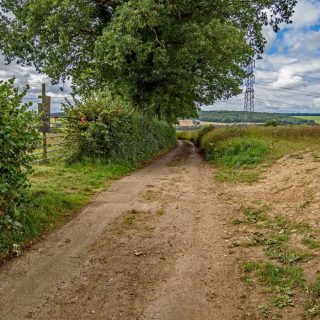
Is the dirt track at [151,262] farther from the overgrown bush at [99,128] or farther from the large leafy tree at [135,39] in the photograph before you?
the large leafy tree at [135,39]

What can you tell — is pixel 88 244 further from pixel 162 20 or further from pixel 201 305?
pixel 162 20

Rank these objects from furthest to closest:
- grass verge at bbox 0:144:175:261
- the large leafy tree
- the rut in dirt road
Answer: the large leafy tree → grass verge at bbox 0:144:175:261 → the rut in dirt road

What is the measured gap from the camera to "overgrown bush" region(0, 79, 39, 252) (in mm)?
5668

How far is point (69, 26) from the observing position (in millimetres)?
19656

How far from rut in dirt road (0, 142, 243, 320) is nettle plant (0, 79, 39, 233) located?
77 cm

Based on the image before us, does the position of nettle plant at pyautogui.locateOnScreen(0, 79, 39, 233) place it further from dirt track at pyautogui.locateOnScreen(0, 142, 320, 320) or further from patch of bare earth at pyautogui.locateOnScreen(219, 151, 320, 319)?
patch of bare earth at pyautogui.locateOnScreen(219, 151, 320, 319)

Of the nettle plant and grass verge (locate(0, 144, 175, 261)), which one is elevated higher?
the nettle plant

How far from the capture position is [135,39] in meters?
16.8

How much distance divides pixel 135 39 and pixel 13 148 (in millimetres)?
12074

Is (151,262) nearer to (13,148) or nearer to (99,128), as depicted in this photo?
(13,148)

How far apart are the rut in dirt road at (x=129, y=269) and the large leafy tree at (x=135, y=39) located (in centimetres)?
1088

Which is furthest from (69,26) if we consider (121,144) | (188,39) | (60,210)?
(60,210)

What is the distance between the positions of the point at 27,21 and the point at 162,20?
7.44m

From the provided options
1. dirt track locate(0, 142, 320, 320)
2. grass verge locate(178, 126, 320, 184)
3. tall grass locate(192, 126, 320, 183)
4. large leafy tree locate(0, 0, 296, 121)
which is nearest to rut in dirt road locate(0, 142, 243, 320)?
dirt track locate(0, 142, 320, 320)
